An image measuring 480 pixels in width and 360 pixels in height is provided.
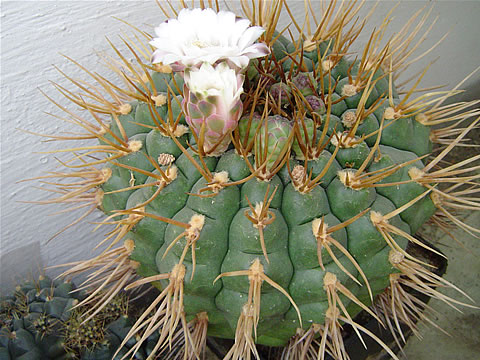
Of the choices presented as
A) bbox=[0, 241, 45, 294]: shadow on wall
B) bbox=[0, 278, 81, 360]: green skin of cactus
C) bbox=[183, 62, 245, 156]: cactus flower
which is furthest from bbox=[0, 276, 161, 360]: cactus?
bbox=[183, 62, 245, 156]: cactus flower

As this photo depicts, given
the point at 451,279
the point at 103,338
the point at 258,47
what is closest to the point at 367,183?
the point at 258,47

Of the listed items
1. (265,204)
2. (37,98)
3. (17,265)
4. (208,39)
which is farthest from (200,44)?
(17,265)

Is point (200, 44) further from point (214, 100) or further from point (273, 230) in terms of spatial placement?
point (273, 230)

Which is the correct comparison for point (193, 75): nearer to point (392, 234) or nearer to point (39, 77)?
point (392, 234)

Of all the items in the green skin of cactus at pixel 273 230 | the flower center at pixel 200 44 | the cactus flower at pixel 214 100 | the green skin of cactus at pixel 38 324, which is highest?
the flower center at pixel 200 44

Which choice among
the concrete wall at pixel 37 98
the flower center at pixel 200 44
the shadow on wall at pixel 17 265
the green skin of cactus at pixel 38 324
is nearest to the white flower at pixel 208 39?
the flower center at pixel 200 44

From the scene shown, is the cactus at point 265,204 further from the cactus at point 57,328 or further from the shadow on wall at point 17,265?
the shadow on wall at point 17,265

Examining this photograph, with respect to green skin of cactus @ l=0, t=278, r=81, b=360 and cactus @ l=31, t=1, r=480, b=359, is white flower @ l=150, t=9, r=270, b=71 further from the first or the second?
green skin of cactus @ l=0, t=278, r=81, b=360
